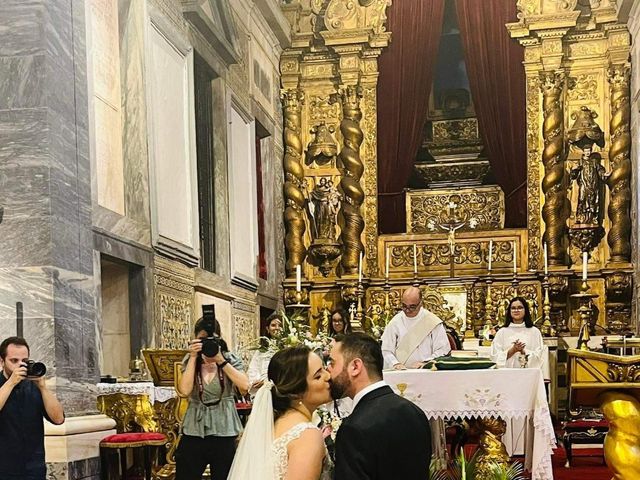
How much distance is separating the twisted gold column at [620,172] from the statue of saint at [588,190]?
10.6 inches

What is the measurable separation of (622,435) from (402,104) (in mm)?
11413

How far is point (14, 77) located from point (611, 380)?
487cm

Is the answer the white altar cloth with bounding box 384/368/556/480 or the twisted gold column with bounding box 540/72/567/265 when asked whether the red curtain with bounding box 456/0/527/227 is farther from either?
the white altar cloth with bounding box 384/368/556/480

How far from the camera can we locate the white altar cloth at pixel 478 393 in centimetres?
728

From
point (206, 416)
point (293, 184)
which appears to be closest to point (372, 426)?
point (206, 416)

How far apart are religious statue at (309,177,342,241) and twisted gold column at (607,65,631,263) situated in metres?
4.51

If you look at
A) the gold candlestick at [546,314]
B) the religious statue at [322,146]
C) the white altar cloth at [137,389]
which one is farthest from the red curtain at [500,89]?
the white altar cloth at [137,389]

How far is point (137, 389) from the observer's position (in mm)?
7391

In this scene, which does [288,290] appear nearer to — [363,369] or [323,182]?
[323,182]

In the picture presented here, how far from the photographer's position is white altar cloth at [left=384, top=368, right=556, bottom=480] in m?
7.28

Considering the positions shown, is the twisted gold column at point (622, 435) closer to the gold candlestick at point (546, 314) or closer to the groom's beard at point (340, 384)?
the groom's beard at point (340, 384)

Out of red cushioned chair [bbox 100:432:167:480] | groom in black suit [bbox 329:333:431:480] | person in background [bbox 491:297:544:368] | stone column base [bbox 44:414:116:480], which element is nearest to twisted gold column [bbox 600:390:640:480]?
groom in black suit [bbox 329:333:431:480]

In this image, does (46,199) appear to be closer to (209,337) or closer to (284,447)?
(209,337)

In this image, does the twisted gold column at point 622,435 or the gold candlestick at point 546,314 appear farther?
the gold candlestick at point 546,314
